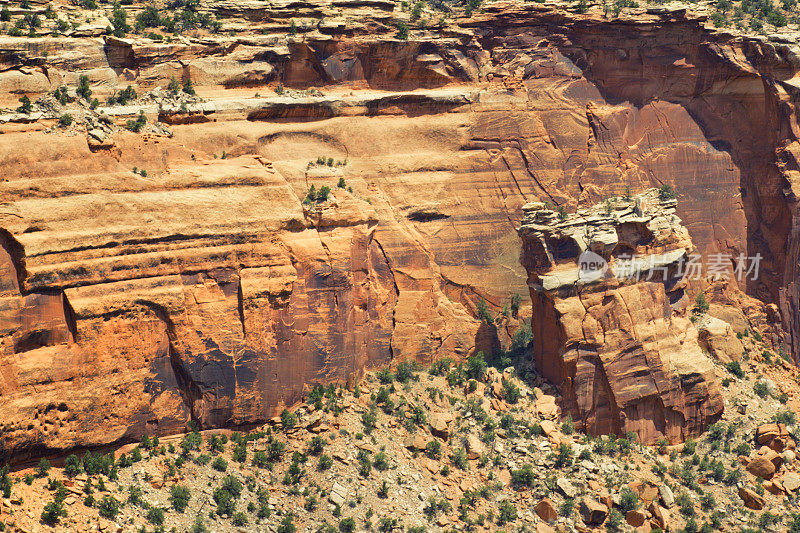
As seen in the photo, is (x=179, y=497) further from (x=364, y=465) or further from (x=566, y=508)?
(x=566, y=508)

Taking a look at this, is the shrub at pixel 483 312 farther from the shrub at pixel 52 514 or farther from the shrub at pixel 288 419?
the shrub at pixel 52 514

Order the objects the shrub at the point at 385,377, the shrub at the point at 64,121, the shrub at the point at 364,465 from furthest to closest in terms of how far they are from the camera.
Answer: the shrub at the point at 385,377
the shrub at the point at 64,121
the shrub at the point at 364,465

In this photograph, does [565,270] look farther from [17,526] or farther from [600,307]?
[17,526]

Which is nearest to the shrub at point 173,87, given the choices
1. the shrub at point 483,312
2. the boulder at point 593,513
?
the shrub at point 483,312

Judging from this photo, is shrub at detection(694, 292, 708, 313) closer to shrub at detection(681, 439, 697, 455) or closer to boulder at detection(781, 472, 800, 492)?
shrub at detection(681, 439, 697, 455)

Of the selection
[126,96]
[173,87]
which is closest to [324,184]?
[173,87]

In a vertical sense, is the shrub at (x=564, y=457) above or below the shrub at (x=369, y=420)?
below

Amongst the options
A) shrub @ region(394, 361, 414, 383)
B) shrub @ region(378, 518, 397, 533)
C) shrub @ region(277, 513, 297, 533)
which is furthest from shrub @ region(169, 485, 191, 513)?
shrub @ region(394, 361, 414, 383)

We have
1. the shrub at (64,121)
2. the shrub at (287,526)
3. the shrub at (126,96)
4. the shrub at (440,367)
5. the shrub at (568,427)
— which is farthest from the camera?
the shrub at (440,367)
